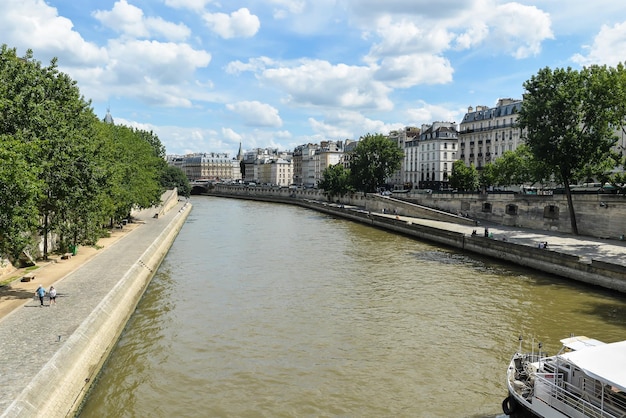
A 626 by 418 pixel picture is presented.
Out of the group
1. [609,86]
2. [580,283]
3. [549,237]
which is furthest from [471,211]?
[580,283]

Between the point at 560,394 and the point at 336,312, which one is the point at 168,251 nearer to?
the point at 336,312

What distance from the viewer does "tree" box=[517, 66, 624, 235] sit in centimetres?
3778

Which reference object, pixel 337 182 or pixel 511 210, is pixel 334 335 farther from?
pixel 337 182

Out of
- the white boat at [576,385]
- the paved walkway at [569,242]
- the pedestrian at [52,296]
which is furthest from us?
the paved walkway at [569,242]

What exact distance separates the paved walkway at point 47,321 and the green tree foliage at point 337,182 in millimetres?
62872

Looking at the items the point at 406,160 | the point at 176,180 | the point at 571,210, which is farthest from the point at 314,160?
the point at 571,210

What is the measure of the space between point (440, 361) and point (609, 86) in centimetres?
3087

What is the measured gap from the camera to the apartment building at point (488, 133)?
7669 centimetres

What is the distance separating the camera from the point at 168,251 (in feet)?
127

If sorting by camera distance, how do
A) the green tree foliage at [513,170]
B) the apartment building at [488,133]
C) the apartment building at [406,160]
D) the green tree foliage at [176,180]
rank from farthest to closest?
the apartment building at [406,160] → the green tree foliage at [176,180] → the apartment building at [488,133] → the green tree foliage at [513,170]

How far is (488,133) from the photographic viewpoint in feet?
265

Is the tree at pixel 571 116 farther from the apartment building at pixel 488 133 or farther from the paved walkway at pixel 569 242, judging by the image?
the apartment building at pixel 488 133

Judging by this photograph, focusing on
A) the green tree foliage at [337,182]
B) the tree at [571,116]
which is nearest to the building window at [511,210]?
the tree at [571,116]

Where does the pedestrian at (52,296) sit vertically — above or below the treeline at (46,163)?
below
